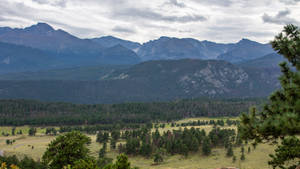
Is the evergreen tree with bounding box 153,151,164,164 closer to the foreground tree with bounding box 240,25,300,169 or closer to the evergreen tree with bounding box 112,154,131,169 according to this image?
the evergreen tree with bounding box 112,154,131,169

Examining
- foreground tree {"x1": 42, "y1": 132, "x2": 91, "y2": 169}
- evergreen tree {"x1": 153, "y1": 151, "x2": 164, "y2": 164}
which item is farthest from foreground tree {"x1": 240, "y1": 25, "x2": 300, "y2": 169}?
evergreen tree {"x1": 153, "y1": 151, "x2": 164, "y2": 164}

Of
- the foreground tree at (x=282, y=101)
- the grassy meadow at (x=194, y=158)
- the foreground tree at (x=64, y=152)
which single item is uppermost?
the foreground tree at (x=282, y=101)

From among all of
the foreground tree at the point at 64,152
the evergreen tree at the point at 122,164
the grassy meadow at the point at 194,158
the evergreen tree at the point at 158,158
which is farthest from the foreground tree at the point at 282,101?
the evergreen tree at the point at 158,158

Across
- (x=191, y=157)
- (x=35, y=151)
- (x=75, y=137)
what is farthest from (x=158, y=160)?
(x=35, y=151)

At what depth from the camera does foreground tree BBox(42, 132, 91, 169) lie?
125 ft

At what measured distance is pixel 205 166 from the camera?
3383 inches

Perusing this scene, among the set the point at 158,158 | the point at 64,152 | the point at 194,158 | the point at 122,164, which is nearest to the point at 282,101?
the point at 122,164

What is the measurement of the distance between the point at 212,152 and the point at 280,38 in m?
97.1

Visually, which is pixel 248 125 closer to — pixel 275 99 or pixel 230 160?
pixel 275 99

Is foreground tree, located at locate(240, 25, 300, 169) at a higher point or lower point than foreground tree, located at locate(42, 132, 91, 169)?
higher

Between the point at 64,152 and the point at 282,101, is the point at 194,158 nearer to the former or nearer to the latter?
the point at 64,152

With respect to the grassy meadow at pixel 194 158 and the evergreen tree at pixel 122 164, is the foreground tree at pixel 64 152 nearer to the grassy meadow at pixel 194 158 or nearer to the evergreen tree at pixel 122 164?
the evergreen tree at pixel 122 164

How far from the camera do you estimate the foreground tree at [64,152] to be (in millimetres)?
→ 38131

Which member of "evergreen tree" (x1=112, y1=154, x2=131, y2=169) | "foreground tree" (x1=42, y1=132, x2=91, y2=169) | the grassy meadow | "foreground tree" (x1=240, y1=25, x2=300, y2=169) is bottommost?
the grassy meadow
